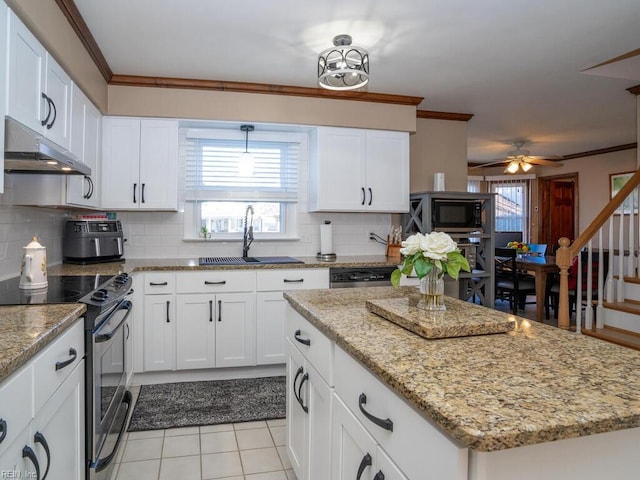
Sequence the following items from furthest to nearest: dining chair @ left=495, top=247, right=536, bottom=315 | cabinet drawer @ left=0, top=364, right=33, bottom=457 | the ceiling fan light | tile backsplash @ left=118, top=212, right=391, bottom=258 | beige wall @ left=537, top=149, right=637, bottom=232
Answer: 1. beige wall @ left=537, top=149, right=637, bottom=232
2. the ceiling fan light
3. dining chair @ left=495, top=247, right=536, bottom=315
4. tile backsplash @ left=118, top=212, right=391, bottom=258
5. cabinet drawer @ left=0, top=364, right=33, bottom=457

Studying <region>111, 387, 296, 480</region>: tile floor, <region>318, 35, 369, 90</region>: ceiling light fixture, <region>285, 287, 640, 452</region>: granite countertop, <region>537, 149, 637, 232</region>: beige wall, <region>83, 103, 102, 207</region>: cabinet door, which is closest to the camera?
<region>285, 287, 640, 452</region>: granite countertop

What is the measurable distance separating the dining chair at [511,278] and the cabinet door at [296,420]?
12.9 feet

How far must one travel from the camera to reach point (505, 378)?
0.94m

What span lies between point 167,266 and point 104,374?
51.4 inches

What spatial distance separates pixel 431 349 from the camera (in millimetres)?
1155

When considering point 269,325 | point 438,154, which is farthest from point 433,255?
point 438,154

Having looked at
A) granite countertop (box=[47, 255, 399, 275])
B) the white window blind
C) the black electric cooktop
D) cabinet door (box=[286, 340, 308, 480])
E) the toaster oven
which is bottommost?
cabinet door (box=[286, 340, 308, 480])

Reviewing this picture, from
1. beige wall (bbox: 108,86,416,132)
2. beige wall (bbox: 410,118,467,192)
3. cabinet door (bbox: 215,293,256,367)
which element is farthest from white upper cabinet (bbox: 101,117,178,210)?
beige wall (bbox: 410,118,467,192)

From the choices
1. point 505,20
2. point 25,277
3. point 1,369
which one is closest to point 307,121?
point 505,20

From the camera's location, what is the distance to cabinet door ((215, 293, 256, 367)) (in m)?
3.34

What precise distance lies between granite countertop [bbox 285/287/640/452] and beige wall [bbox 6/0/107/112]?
75.1 inches

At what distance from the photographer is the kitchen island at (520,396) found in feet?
2.41

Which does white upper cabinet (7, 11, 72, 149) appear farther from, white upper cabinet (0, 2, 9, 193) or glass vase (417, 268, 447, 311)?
glass vase (417, 268, 447, 311)

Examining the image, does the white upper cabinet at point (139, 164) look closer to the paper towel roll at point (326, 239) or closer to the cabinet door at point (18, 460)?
the paper towel roll at point (326, 239)
